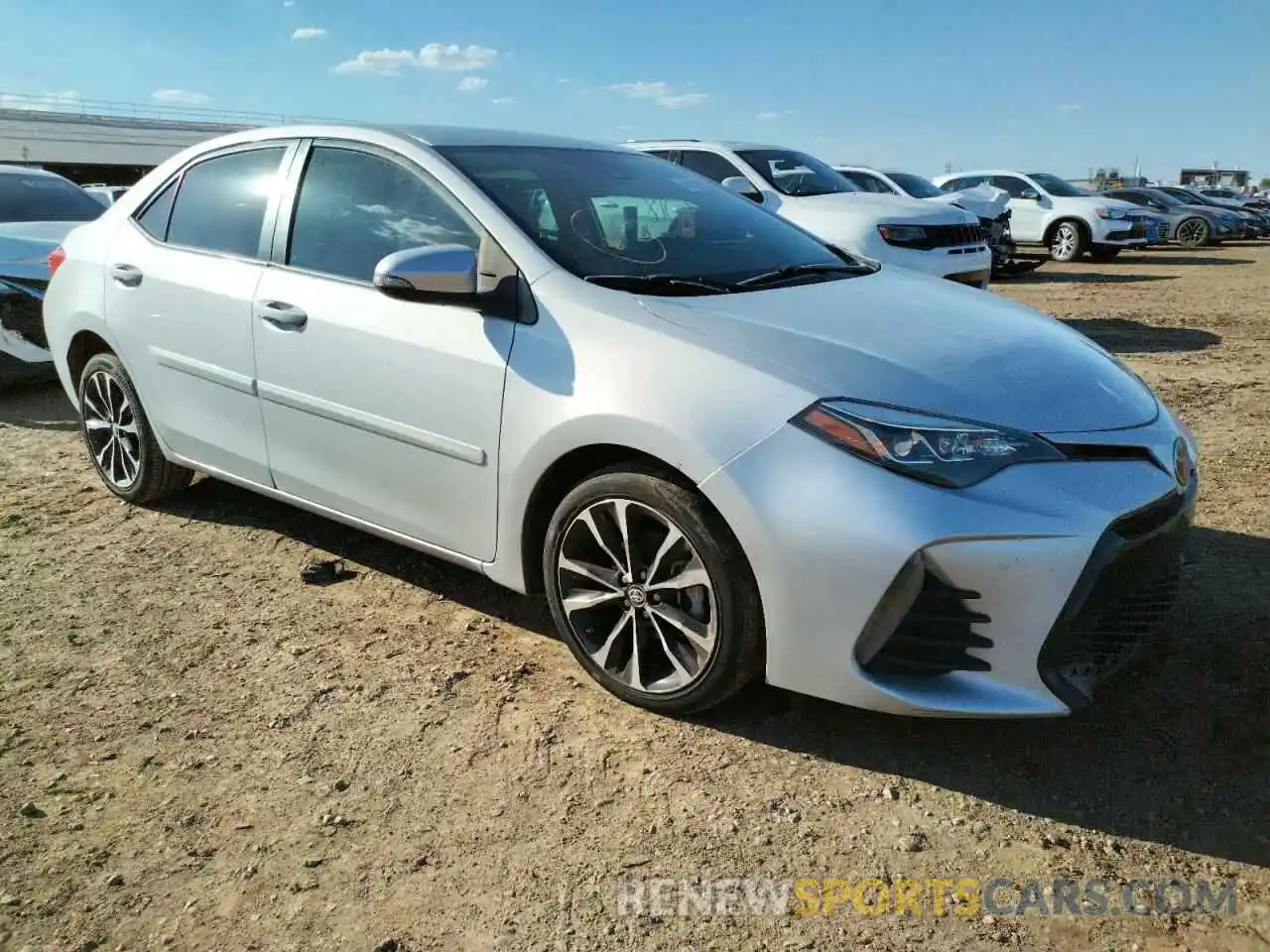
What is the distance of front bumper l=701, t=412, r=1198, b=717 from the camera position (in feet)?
7.74

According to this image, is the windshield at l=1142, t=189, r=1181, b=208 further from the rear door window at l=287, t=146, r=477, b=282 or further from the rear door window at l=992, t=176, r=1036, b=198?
the rear door window at l=287, t=146, r=477, b=282

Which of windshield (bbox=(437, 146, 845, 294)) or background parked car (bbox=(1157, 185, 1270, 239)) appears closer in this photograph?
windshield (bbox=(437, 146, 845, 294))

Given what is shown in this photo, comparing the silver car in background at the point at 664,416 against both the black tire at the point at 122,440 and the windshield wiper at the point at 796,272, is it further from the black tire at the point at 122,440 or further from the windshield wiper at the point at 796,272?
the black tire at the point at 122,440

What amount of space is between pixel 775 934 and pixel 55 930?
4.97 feet

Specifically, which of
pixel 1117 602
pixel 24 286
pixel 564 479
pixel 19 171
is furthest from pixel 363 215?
pixel 19 171

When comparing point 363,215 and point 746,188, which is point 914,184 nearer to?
point 746,188

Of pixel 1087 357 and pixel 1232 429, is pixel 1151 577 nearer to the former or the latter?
pixel 1087 357

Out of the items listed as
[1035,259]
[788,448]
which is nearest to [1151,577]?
[788,448]

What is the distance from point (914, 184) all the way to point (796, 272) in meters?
12.7

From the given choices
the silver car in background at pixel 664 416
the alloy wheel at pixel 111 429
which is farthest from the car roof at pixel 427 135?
the alloy wheel at pixel 111 429

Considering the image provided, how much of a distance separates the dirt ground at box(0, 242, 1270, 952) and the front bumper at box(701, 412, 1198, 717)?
297mm

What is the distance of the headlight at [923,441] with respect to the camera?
2.42 metres

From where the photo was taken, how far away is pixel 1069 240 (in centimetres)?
1875

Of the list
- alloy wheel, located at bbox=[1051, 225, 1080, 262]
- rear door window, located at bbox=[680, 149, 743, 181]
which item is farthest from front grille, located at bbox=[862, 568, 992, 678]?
alloy wheel, located at bbox=[1051, 225, 1080, 262]
